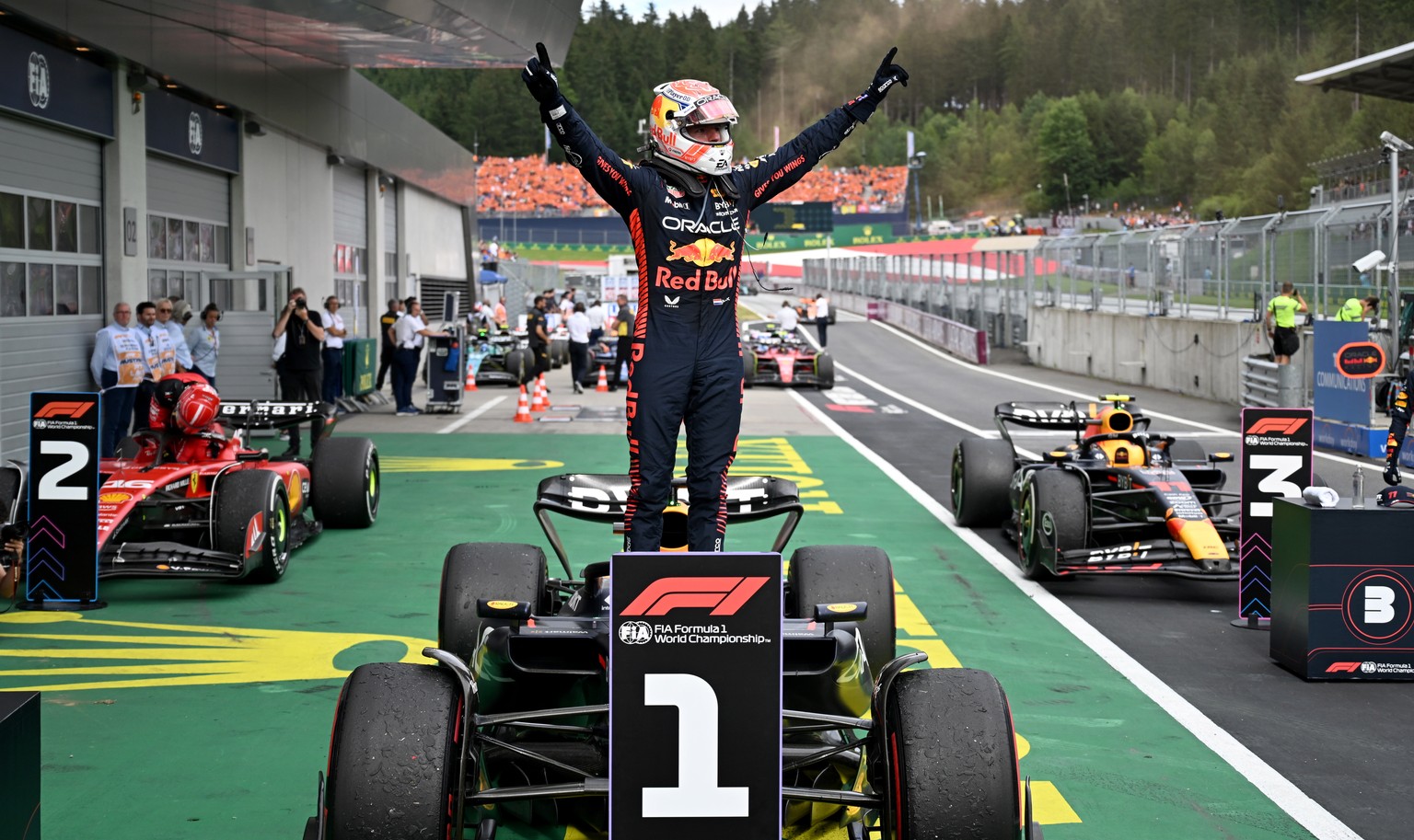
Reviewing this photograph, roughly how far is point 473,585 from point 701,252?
5.34 ft

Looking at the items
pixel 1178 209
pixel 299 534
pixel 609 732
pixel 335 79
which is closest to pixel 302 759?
pixel 609 732

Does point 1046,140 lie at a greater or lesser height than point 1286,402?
greater

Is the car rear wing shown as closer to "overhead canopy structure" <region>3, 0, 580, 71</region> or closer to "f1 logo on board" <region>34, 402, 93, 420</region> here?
"f1 logo on board" <region>34, 402, 93, 420</region>

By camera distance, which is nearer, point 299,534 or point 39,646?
point 39,646

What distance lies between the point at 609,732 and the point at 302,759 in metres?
2.60

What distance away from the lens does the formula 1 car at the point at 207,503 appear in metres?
8.87

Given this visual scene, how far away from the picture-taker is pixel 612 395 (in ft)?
87.9

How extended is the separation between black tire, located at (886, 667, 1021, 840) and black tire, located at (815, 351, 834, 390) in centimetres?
2468

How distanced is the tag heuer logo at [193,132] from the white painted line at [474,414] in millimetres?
5054

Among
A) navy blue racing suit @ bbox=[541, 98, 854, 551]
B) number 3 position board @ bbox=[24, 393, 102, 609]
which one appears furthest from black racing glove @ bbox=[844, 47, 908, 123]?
number 3 position board @ bbox=[24, 393, 102, 609]

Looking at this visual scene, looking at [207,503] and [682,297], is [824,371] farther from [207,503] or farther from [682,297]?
[682,297]

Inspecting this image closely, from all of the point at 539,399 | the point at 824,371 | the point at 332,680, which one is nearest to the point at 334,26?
the point at 539,399

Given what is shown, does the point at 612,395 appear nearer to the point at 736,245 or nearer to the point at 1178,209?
the point at 736,245

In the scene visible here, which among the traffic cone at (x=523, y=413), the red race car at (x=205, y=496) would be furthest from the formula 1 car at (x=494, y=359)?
the red race car at (x=205, y=496)
